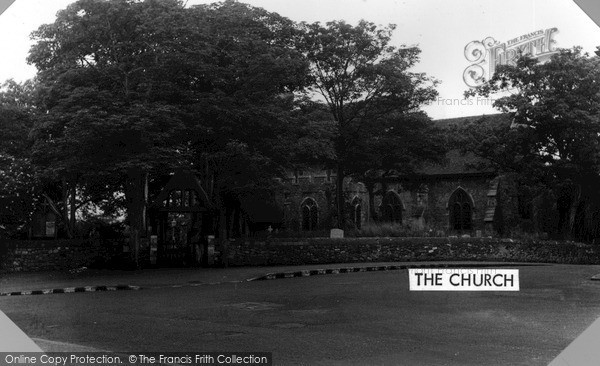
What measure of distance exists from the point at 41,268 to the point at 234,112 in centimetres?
559

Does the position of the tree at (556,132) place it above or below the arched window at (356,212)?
above

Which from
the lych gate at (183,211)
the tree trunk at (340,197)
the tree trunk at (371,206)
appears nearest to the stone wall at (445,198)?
the tree trunk at (371,206)

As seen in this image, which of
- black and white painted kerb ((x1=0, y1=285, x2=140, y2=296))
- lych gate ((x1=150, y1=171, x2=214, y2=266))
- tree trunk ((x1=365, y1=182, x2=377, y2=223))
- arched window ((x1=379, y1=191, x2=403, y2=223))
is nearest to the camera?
black and white painted kerb ((x1=0, y1=285, x2=140, y2=296))

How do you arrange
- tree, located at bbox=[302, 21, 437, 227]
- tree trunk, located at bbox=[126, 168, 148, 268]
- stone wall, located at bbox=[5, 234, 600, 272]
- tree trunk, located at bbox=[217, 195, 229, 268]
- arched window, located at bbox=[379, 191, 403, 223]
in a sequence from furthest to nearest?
arched window, located at bbox=[379, 191, 403, 223], tree trunk, located at bbox=[217, 195, 229, 268], tree trunk, located at bbox=[126, 168, 148, 268], stone wall, located at bbox=[5, 234, 600, 272], tree, located at bbox=[302, 21, 437, 227]

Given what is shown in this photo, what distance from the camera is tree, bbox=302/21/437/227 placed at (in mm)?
11750

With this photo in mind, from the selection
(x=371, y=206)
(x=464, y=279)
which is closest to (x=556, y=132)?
(x=371, y=206)

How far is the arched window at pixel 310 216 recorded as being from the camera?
16855 millimetres

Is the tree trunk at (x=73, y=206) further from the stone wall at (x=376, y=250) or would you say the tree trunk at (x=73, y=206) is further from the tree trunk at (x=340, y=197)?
the tree trunk at (x=340, y=197)

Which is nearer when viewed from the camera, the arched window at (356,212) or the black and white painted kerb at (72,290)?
the black and white painted kerb at (72,290)

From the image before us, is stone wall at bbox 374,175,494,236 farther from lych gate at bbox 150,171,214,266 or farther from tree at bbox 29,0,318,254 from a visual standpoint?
tree at bbox 29,0,318,254

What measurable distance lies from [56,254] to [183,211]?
4207 mm

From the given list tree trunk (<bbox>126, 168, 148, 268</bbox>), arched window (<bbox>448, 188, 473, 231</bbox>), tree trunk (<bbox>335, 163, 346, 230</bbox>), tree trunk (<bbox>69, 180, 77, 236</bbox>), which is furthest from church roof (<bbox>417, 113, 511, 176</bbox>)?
tree trunk (<bbox>69, 180, 77, 236</bbox>)

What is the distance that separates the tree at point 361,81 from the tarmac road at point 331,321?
2.98m

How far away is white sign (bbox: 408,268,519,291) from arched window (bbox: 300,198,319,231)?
5538mm
